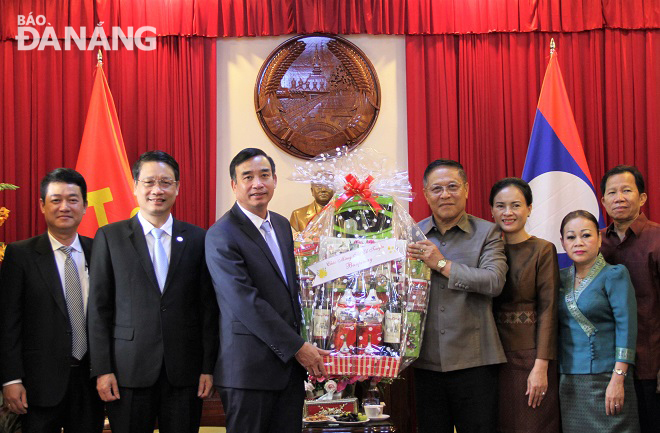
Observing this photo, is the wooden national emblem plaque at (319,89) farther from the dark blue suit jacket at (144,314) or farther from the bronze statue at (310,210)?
the dark blue suit jacket at (144,314)

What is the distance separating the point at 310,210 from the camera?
4.63m

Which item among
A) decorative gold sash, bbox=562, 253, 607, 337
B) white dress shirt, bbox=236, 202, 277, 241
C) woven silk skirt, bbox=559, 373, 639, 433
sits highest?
white dress shirt, bbox=236, 202, 277, 241

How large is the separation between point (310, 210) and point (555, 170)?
66.4 inches

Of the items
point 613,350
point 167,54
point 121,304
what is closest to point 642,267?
point 613,350

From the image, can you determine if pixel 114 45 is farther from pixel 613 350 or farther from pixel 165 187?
pixel 613 350

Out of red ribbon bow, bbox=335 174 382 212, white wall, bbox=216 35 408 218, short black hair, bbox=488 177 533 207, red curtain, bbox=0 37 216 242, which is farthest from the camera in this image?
white wall, bbox=216 35 408 218

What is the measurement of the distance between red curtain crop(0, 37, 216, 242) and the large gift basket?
2511 mm

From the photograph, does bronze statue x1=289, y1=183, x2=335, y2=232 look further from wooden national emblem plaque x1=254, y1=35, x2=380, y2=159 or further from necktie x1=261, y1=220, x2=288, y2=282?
necktie x1=261, y1=220, x2=288, y2=282

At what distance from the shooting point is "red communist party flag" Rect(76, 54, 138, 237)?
4566 millimetres

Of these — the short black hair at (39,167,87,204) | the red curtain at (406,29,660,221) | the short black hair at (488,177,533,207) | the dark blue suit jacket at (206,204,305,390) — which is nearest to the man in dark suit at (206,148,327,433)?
the dark blue suit jacket at (206,204,305,390)

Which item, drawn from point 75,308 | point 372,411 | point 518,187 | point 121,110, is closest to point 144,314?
point 75,308

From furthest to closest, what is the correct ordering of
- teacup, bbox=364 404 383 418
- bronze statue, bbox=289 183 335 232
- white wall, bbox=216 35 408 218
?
white wall, bbox=216 35 408 218, bronze statue, bbox=289 183 335 232, teacup, bbox=364 404 383 418

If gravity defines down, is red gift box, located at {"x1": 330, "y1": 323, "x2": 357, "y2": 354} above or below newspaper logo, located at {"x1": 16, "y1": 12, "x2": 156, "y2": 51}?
below

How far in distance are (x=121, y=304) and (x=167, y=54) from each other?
3.00 m
